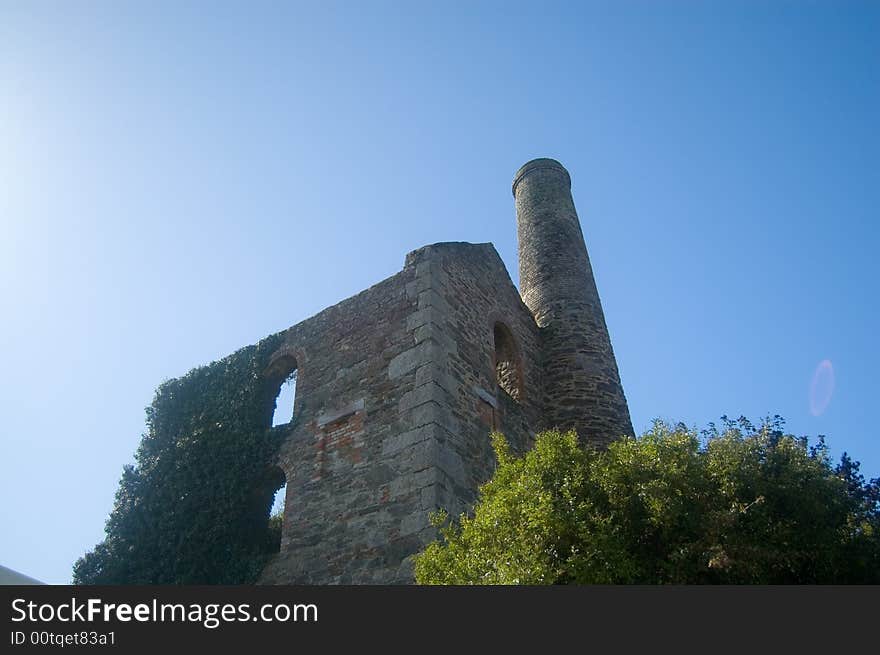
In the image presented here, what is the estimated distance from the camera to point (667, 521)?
20.0 ft

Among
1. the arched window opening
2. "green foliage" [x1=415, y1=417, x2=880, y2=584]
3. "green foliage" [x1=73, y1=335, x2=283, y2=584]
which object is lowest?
"green foliage" [x1=415, y1=417, x2=880, y2=584]

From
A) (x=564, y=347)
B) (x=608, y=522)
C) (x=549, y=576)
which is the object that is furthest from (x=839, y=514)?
(x=564, y=347)

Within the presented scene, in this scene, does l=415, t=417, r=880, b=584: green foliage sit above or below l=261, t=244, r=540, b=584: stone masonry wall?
below

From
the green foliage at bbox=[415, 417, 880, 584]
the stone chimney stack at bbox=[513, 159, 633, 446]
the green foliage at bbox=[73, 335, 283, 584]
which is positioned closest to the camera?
the green foliage at bbox=[415, 417, 880, 584]

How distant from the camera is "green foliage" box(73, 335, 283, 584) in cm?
1105

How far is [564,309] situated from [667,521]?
345 inches

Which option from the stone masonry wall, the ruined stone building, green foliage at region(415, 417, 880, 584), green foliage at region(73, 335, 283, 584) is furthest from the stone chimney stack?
green foliage at region(415, 417, 880, 584)

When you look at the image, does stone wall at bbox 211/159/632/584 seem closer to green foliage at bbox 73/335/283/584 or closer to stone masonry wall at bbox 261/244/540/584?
stone masonry wall at bbox 261/244/540/584

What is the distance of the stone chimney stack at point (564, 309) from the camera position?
13141 millimetres

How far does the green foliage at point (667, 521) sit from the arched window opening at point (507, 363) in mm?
5809

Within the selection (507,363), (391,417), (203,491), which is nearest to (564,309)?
(507,363)

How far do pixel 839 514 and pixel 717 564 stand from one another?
1715mm

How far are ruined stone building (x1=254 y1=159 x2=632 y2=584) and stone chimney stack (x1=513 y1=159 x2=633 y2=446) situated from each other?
0.03 metres

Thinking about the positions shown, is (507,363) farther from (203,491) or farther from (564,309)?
(203,491)
